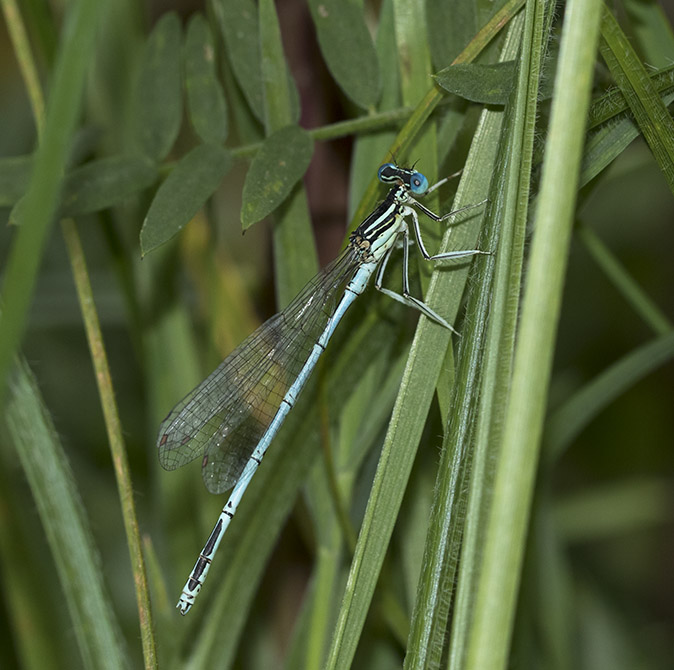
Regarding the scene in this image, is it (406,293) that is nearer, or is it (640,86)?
(640,86)

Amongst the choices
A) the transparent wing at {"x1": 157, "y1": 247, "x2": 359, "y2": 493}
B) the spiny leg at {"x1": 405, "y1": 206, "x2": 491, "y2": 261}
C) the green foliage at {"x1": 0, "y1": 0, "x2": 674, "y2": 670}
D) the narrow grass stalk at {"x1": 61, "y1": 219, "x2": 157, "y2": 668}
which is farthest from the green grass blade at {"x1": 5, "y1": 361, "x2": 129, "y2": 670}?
the spiny leg at {"x1": 405, "y1": 206, "x2": 491, "y2": 261}

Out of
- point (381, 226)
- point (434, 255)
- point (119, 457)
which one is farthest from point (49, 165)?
point (381, 226)

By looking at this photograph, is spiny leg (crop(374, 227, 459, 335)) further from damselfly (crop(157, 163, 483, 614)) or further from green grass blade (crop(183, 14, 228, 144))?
green grass blade (crop(183, 14, 228, 144))

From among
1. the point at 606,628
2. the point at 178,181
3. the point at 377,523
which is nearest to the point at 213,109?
the point at 178,181

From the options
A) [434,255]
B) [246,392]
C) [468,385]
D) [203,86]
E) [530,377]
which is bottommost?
[530,377]

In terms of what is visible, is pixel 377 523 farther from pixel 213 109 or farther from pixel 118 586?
pixel 118 586

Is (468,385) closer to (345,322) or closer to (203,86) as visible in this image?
(345,322)

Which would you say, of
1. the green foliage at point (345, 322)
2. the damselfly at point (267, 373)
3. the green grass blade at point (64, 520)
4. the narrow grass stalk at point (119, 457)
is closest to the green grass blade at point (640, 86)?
the green foliage at point (345, 322)
